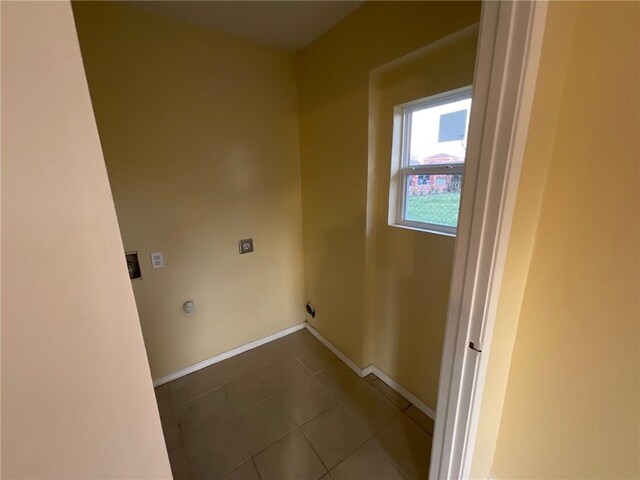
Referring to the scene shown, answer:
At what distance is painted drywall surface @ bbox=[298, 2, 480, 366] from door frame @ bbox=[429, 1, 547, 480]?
61 cm

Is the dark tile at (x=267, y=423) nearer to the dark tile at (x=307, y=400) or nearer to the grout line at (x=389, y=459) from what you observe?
the dark tile at (x=307, y=400)

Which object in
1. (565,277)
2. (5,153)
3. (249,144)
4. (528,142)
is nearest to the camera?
(5,153)

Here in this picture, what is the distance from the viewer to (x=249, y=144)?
6.68ft

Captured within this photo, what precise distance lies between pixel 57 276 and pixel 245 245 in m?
1.80

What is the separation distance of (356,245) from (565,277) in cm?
115

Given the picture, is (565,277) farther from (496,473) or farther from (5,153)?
(5,153)

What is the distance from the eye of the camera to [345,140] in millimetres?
1800

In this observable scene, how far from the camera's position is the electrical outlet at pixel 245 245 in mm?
2174

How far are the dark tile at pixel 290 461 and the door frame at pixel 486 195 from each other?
0.78 metres

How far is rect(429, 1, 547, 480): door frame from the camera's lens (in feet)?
2.21

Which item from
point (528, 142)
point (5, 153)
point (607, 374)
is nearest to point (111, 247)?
point (5, 153)

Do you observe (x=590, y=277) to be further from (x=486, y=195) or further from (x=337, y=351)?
(x=337, y=351)

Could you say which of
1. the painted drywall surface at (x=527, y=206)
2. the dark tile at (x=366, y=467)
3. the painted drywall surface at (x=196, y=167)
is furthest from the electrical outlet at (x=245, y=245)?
the painted drywall surface at (x=527, y=206)

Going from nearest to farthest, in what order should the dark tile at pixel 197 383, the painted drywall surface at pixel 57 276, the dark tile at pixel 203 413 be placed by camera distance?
the painted drywall surface at pixel 57 276
the dark tile at pixel 203 413
the dark tile at pixel 197 383
